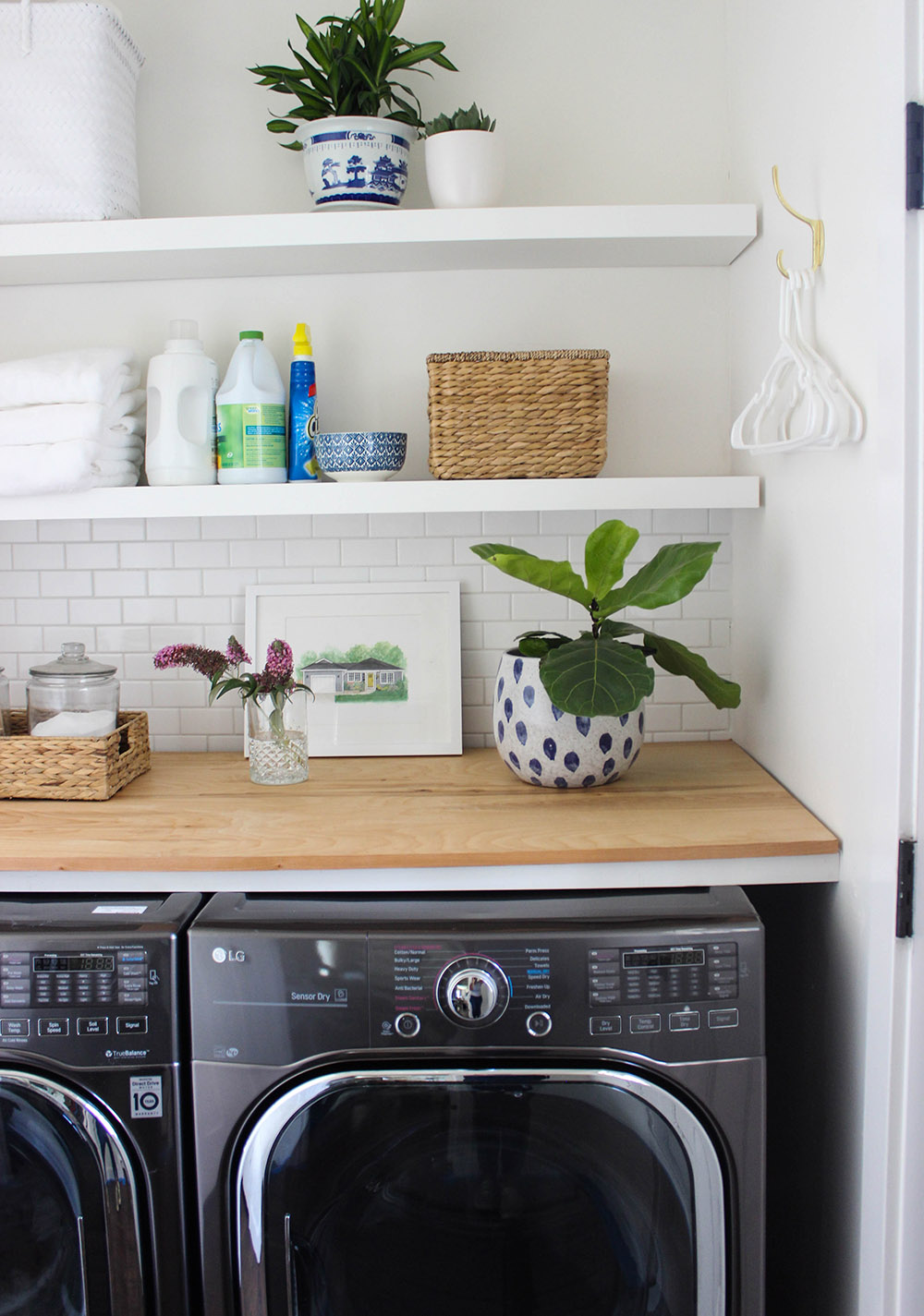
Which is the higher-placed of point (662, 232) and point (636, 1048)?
point (662, 232)

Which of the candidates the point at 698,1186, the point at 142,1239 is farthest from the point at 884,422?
the point at 142,1239

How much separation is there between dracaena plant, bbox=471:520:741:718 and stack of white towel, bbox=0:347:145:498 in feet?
2.21

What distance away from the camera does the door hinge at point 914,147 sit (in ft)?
3.83

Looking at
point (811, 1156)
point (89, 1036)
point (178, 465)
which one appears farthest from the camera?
point (178, 465)

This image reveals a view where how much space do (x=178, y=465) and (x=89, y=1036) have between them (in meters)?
0.97

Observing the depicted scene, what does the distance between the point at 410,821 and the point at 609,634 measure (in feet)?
1.50

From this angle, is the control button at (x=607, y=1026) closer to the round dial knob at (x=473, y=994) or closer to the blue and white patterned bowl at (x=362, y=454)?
the round dial knob at (x=473, y=994)

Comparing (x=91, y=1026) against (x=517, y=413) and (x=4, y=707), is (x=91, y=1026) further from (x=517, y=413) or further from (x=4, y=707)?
(x=517, y=413)

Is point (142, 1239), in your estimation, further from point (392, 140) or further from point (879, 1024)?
point (392, 140)

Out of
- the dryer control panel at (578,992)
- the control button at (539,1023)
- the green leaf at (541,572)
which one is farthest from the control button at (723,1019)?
the green leaf at (541,572)

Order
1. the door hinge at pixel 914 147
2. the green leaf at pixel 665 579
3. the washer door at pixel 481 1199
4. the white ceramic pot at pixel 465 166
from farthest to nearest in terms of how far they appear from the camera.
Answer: the white ceramic pot at pixel 465 166 → the green leaf at pixel 665 579 → the washer door at pixel 481 1199 → the door hinge at pixel 914 147

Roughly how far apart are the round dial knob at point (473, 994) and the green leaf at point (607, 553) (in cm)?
65

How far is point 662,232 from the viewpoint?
171 centimetres

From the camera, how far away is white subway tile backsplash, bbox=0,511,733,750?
2.03m
